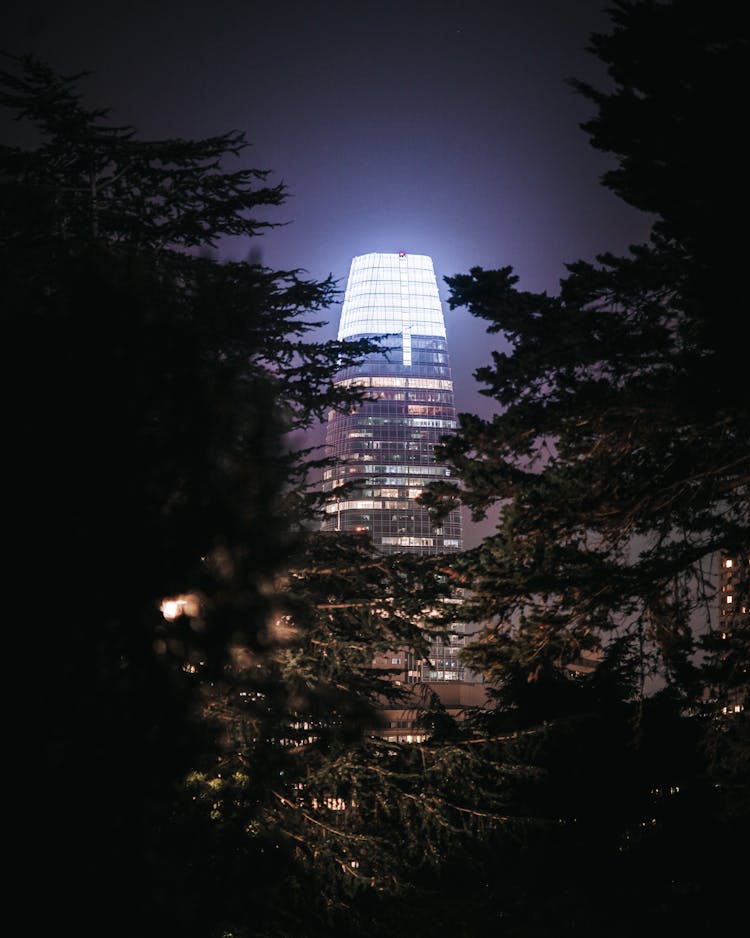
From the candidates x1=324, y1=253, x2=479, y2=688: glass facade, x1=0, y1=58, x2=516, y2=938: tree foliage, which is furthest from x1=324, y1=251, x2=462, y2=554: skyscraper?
x1=0, y1=58, x2=516, y2=938: tree foliage

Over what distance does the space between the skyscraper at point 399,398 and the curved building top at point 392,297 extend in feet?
0.69

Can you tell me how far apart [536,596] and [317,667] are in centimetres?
314

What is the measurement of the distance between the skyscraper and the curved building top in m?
0.21

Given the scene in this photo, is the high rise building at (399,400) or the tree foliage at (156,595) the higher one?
the high rise building at (399,400)

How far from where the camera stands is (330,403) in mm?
12383

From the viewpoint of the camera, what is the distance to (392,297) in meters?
164

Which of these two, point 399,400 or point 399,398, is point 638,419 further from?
point 399,400

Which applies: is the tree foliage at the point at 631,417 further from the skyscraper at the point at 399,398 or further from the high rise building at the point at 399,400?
the high rise building at the point at 399,400

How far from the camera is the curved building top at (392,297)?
523 feet

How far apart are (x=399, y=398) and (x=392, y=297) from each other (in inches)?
1046

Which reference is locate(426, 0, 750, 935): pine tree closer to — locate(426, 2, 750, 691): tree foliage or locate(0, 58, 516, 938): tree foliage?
locate(426, 2, 750, 691): tree foliage

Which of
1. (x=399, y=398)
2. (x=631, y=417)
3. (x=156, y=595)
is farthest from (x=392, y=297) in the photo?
(x=156, y=595)

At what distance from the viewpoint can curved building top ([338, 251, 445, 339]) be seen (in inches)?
6280

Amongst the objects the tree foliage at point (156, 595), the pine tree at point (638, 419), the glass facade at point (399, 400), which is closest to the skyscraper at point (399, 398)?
the glass facade at point (399, 400)
